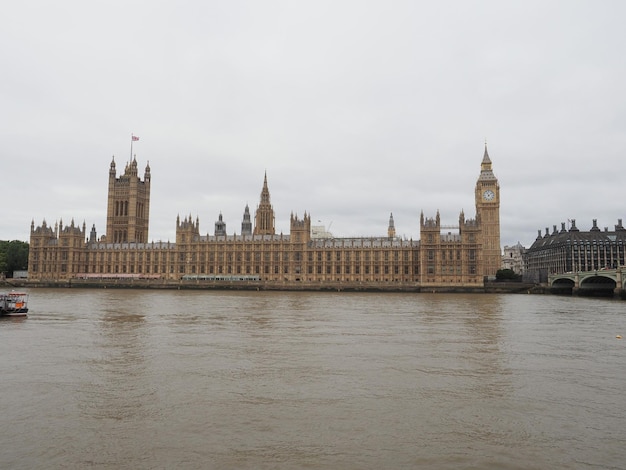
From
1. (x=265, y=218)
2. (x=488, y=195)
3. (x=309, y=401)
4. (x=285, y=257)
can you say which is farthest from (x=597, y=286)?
(x=309, y=401)

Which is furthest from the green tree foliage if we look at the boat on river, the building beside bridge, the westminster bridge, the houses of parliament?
the building beside bridge

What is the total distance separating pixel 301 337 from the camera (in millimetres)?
28047

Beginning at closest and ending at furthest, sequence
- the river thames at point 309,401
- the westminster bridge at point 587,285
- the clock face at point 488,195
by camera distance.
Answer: the river thames at point 309,401, the westminster bridge at point 587,285, the clock face at point 488,195

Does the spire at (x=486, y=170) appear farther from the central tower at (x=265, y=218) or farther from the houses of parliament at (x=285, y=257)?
the central tower at (x=265, y=218)

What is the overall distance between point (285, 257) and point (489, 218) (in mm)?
53508

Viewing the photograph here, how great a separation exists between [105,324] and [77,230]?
106 m

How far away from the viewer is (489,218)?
133 meters

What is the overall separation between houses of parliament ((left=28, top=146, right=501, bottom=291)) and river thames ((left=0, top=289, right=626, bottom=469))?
78.4 m

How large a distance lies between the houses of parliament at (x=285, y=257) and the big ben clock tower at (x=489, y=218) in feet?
0.81

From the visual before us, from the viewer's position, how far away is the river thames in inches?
441

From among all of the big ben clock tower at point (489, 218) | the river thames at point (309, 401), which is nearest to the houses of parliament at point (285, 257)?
the big ben clock tower at point (489, 218)

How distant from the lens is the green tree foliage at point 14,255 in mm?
130875

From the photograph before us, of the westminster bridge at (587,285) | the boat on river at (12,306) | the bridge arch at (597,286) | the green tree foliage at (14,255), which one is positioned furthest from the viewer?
the green tree foliage at (14,255)

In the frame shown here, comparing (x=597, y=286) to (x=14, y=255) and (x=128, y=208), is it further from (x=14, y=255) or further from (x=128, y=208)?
(x=14, y=255)
